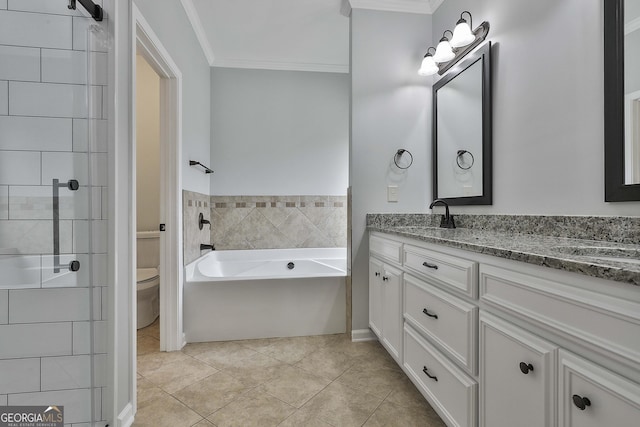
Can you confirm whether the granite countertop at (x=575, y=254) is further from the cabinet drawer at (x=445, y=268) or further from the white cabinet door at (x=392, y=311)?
the white cabinet door at (x=392, y=311)

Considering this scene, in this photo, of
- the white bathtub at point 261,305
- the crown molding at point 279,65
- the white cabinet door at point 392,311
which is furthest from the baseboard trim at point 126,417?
the crown molding at point 279,65

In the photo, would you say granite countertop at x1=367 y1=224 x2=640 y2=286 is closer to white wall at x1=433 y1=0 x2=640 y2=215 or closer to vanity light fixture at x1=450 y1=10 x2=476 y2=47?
white wall at x1=433 y1=0 x2=640 y2=215

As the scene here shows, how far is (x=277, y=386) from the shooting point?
1736mm

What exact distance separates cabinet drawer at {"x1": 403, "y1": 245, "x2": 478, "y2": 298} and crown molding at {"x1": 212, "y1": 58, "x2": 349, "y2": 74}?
2548 millimetres

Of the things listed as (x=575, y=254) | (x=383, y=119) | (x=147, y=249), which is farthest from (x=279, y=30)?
(x=575, y=254)

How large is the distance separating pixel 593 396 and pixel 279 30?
307 cm

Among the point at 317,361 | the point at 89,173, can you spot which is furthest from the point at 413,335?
the point at 89,173

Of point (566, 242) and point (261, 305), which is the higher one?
point (566, 242)

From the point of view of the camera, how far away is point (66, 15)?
1175mm

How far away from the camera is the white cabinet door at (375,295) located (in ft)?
6.63

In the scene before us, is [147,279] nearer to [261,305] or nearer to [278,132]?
[261,305]

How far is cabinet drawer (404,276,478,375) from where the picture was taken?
110 centimetres

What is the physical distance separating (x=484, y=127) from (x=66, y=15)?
2076 millimetres

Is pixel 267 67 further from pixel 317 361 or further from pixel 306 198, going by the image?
pixel 317 361
